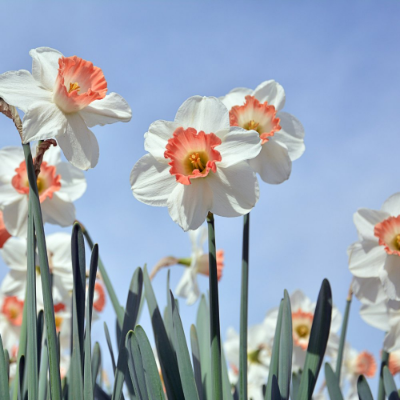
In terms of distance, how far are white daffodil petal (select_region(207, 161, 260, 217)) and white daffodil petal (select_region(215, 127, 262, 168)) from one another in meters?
0.03

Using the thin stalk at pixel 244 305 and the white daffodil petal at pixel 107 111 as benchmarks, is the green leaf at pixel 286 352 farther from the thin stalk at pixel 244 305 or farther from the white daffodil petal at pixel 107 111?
the white daffodil petal at pixel 107 111

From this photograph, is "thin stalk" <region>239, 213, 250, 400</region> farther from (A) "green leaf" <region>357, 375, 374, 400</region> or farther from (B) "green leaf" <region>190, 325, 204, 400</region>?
(A) "green leaf" <region>357, 375, 374, 400</region>

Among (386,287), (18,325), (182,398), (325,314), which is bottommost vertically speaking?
(182,398)

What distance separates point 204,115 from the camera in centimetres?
143

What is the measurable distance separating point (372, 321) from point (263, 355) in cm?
143

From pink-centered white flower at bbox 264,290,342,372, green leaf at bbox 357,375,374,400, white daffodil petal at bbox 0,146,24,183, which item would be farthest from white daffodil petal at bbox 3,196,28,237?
pink-centered white flower at bbox 264,290,342,372

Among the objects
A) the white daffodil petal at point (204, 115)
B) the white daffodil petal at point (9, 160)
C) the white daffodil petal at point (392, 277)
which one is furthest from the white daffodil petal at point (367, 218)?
the white daffodil petal at point (9, 160)

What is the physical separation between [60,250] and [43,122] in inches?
50.0

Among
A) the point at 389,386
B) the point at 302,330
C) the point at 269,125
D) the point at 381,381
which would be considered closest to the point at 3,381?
the point at 269,125

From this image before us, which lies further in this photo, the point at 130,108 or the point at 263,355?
the point at 263,355

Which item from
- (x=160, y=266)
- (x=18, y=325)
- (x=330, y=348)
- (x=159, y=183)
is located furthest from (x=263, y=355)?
(x=159, y=183)

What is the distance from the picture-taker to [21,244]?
257cm

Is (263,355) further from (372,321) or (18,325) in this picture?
(18,325)

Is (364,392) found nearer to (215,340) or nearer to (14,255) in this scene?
(215,340)
